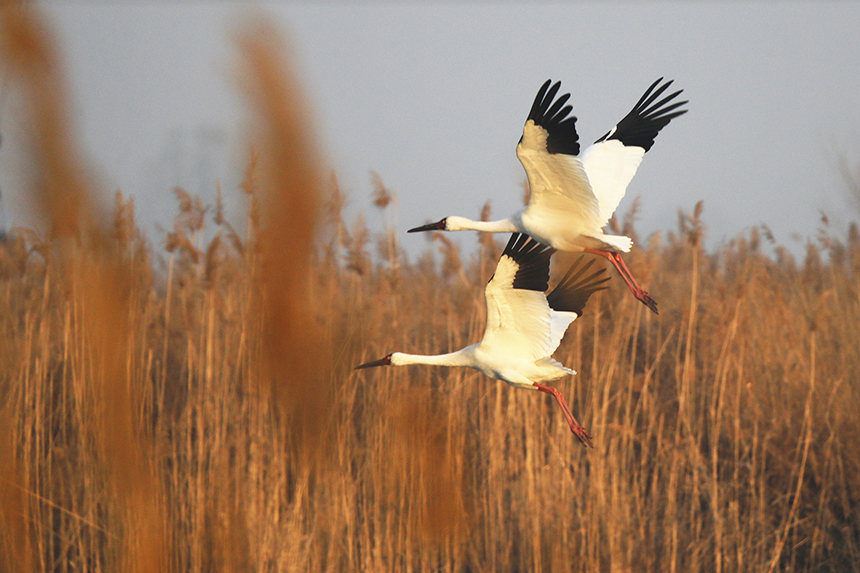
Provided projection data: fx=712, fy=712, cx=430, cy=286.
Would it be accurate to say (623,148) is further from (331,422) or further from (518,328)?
(331,422)

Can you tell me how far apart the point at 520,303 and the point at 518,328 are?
0.39 feet

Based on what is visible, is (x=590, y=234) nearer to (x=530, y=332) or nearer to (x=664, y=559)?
(x=530, y=332)

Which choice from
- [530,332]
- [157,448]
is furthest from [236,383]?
[530,332]

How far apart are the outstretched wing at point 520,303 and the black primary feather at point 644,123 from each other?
1073 millimetres

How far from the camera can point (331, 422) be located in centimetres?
343

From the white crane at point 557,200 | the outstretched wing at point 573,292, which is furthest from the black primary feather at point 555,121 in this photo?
the outstretched wing at point 573,292

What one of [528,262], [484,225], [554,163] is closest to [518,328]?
[528,262]

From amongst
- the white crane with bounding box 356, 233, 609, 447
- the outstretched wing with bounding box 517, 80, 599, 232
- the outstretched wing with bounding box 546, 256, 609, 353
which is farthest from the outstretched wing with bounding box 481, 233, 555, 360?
the outstretched wing with bounding box 546, 256, 609, 353

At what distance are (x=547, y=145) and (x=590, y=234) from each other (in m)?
0.40

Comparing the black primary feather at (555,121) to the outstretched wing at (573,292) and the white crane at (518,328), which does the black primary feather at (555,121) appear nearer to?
the white crane at (518,328)

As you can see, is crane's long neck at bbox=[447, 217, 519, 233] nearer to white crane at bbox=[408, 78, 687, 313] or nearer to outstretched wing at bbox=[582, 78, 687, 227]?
white crane at bbox=[408, 78, 687, 313]

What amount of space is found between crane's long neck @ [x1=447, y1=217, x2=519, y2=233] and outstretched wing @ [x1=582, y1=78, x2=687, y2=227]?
653mm

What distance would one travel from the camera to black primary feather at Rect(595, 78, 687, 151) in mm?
3600

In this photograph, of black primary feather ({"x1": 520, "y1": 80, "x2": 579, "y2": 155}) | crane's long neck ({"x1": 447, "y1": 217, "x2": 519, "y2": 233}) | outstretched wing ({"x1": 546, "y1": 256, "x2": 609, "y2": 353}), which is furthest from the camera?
outstretched wing ({"x1": 546, "y1": 256, "x2": 609, "y2": 353})
